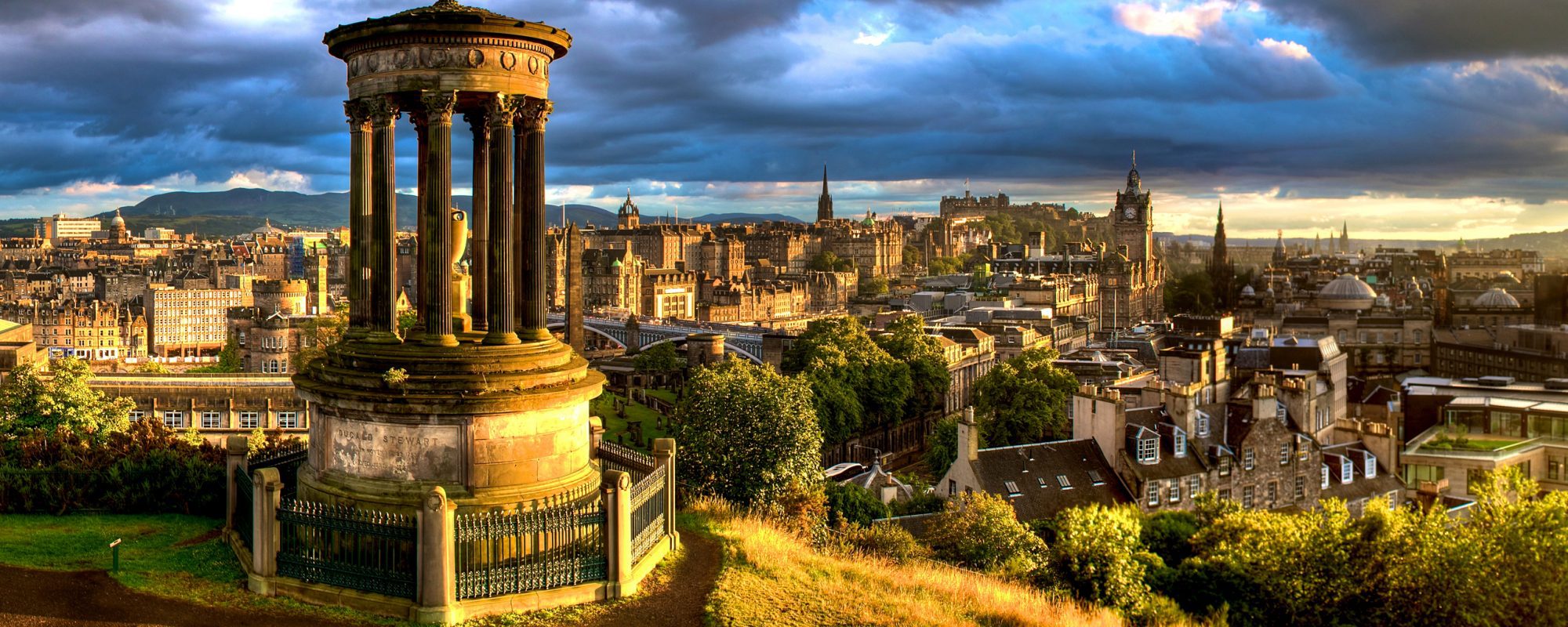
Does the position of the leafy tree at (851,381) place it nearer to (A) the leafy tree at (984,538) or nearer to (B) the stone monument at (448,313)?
(A) the leafy tree at (984,538)

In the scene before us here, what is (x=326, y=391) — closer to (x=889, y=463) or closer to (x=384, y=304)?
(x=384, y=304)

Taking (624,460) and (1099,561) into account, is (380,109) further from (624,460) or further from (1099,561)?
(1099,561)

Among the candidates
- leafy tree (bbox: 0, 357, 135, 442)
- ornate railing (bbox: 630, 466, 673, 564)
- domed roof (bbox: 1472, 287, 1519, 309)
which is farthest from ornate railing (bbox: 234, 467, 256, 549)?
domed roof (bbox: 1472, 287, 1519, 309)

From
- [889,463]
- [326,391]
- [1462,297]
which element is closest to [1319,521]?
[326,391]

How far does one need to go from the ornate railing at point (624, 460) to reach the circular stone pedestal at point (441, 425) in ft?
8.07

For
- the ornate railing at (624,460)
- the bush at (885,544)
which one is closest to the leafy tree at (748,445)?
the bush at (885,544)

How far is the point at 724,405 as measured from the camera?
38375mm

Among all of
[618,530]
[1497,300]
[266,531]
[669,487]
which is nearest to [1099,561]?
[669,487]

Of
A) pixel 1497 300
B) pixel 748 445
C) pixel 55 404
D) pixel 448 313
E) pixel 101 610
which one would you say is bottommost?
pixel 748 445

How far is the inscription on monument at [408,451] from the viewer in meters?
15.7

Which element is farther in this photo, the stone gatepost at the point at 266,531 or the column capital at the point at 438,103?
the column capital at the point at 438,103

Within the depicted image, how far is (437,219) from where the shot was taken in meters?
16.7

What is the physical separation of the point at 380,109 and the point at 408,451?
4484mm

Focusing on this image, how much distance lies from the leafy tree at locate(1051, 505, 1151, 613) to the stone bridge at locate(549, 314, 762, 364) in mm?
68669
